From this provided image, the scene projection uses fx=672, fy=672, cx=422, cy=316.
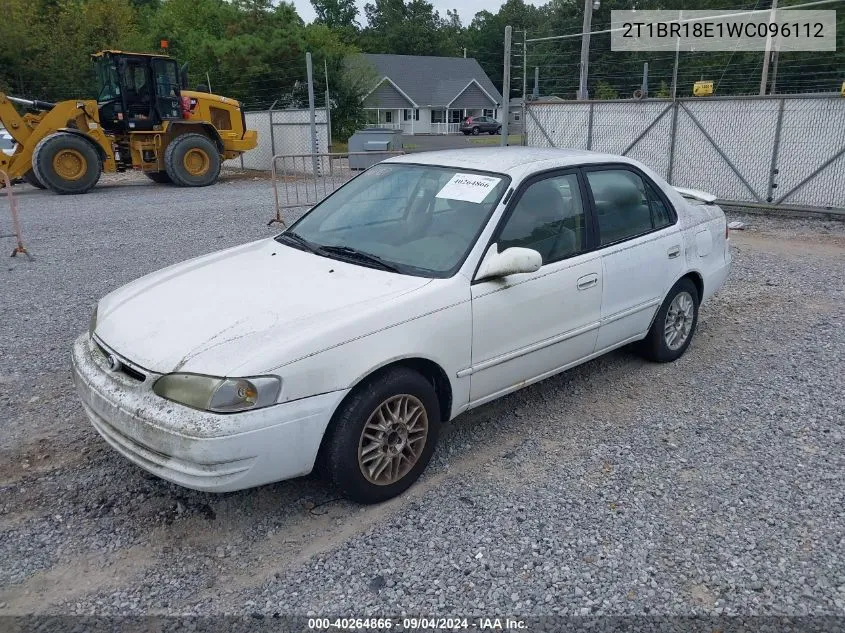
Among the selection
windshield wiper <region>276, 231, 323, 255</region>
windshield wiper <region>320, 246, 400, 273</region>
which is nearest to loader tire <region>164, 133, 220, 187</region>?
windshield wiper <region>276, 231, 323, 255</region>

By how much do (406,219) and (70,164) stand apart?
14.2m

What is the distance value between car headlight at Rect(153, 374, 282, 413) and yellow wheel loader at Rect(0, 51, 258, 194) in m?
14.6

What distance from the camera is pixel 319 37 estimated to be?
108ft

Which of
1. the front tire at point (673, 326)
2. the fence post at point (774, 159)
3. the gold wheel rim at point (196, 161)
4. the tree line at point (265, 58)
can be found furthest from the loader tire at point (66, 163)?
the front tire at point (673, 326)

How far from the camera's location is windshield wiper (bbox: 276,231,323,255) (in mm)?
4013

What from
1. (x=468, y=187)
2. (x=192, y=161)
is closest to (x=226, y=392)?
(x=468, y=187)

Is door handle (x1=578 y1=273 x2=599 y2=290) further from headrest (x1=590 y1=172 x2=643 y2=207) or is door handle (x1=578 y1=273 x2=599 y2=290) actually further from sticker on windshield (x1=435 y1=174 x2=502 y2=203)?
sticker on windshield (x1=435 y1=174 x2=502 y2=203)

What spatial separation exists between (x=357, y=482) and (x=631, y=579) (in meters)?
1.27

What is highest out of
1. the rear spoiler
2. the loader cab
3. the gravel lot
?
the loader cab

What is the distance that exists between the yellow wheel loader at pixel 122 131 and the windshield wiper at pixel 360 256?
13755 millimetres

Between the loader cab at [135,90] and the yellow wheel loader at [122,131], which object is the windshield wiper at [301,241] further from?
the loader cab at [135,90]

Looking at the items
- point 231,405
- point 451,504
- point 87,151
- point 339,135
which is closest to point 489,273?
point 451,504

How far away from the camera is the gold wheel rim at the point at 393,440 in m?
3.19

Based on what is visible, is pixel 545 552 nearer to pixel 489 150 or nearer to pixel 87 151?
pixel 489 150
